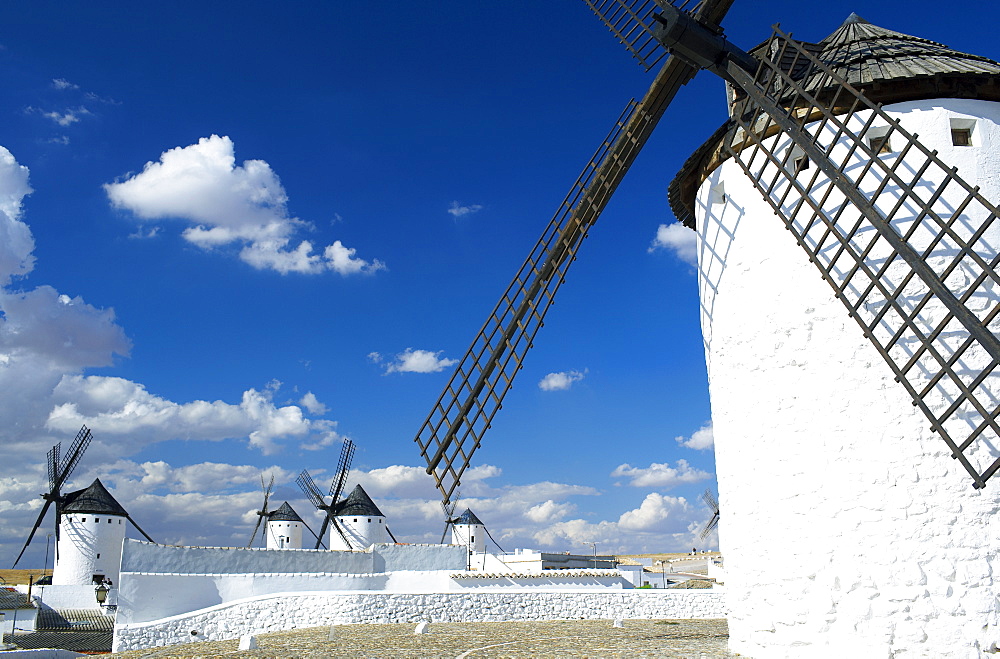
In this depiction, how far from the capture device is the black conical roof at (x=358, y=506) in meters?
29.9

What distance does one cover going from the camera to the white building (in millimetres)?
30378

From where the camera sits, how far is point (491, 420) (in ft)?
30.9

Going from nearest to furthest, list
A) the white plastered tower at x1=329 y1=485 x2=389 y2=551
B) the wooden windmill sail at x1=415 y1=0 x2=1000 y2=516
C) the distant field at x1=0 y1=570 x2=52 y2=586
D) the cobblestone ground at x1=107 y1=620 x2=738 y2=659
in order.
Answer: the wooden windmill sail at x1=415 y1=0 x2=1000 y2=516 < the cobblestone ground at x1=107 y1=620 x2=738 y2=659 < the white plastered tower at x1=329 y1=485 x2=389 y2=551 < the distant field at x1=0 y1=570 x2=52 y2=586

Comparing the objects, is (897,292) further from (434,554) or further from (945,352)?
(434,554)

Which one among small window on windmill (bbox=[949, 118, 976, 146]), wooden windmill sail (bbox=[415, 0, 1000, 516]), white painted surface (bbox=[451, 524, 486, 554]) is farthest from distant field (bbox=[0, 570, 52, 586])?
small window on windmill (bbox=[949, 118, 976, 146])

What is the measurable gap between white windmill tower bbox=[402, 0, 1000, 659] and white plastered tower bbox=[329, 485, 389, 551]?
2382cm

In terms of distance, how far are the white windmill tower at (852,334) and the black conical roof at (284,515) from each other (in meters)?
26.5

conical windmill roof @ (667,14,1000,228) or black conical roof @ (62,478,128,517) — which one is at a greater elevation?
conical windmill roof @ (667,14,1000,228)

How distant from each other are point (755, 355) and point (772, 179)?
74.9 inches

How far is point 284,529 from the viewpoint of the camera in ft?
100

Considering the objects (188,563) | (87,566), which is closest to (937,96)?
(188,563)

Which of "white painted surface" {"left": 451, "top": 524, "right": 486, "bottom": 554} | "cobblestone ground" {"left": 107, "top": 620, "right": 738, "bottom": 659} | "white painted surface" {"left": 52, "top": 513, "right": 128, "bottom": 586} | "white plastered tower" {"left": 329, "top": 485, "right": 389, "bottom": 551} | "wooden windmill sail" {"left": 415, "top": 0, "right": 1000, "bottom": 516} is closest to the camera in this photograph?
"wooden windmill sail" {"left": 415, "top": 0, "right": 1000, "bottom": 516}

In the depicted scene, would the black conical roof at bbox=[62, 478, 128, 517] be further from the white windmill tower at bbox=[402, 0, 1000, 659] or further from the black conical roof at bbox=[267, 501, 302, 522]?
the white windmill tower at bbox=[402, 0, 1000, 659]

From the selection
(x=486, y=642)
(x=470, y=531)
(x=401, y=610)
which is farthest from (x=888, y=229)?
(x=470, y=531)
